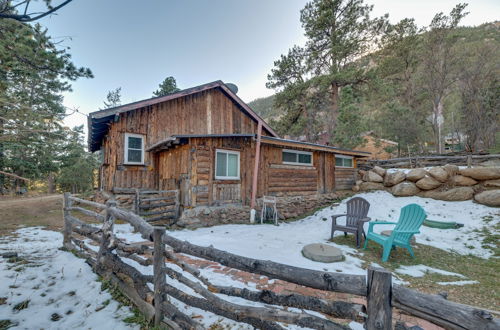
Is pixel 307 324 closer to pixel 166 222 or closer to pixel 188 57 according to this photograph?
pixel 166 222

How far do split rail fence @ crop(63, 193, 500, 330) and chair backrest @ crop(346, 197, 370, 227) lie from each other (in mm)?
4543

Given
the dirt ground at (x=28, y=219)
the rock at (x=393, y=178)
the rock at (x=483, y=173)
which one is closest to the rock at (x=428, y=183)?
the rock at (x=393, y=178)

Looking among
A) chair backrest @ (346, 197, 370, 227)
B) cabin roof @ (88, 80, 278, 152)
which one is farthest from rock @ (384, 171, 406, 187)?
cabin roof @ (88, 80, 278, 152)

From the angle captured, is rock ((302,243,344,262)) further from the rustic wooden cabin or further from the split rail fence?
the rustic wooden cabin

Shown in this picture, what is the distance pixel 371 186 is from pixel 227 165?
8.58 meters

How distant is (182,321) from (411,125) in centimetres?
1960

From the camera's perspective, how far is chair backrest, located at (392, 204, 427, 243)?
4.87 metres

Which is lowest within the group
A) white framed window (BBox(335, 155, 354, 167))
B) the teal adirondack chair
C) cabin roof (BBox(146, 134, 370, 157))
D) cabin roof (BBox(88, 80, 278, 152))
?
the teal adirondack chair

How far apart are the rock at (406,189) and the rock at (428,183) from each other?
241 mm

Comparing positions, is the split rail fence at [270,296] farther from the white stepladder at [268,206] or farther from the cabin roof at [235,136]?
the white stepladder at [268,206]

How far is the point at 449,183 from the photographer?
948 centimetres

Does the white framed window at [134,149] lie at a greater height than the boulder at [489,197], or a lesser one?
greater

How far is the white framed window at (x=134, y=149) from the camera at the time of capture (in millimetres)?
8875

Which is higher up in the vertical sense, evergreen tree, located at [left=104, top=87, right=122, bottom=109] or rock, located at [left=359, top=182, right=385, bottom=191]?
evergreen tree, located at [left=104, top=87, right=122, bottom=109]
